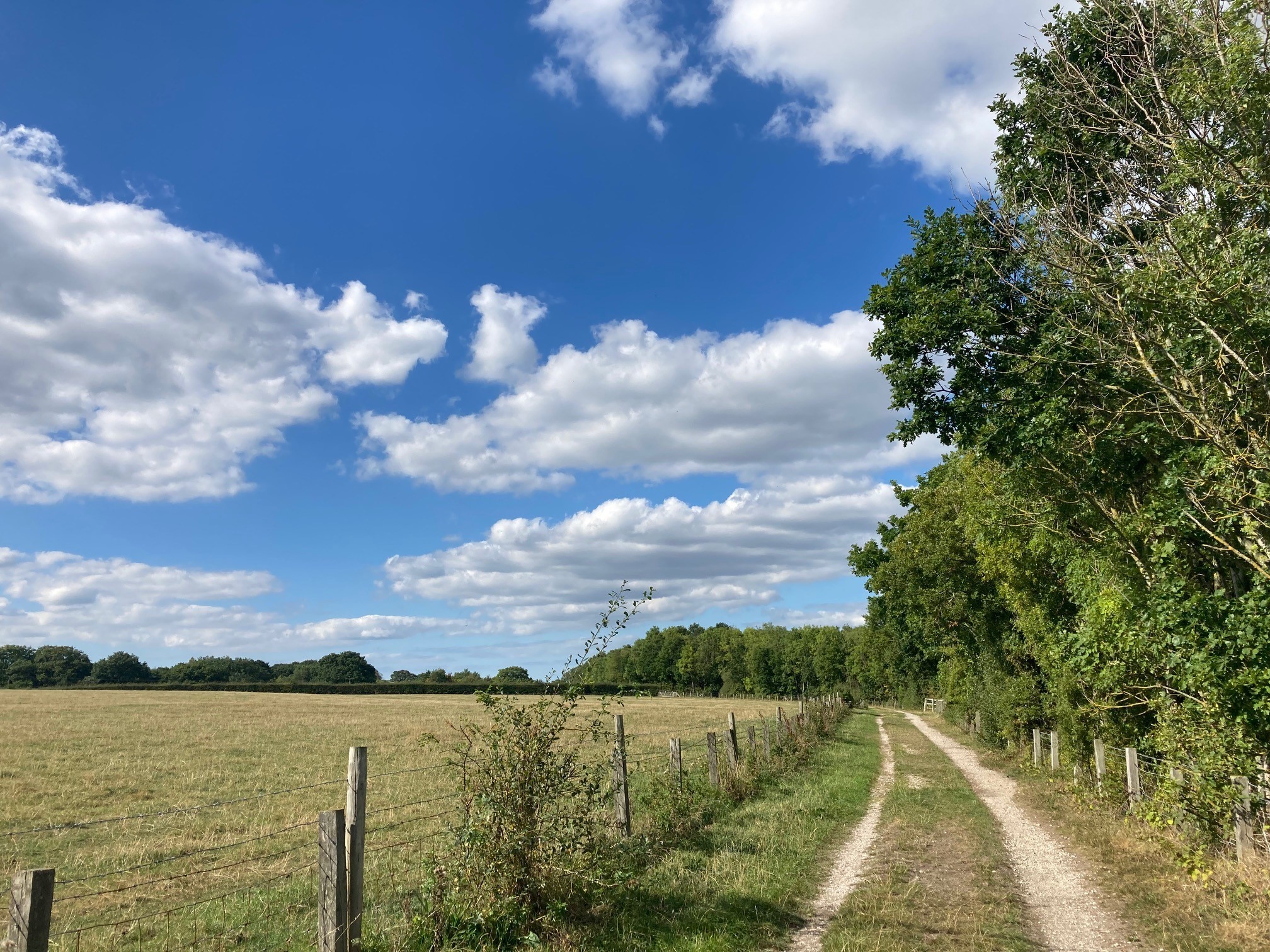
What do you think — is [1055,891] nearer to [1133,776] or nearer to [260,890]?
[1133,776]

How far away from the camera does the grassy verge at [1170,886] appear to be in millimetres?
8250

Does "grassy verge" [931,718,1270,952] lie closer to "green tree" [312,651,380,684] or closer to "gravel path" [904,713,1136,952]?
"gravel path" [904,713,1136,952]

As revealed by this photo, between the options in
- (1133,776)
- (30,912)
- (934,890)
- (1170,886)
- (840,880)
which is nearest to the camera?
(30,912)

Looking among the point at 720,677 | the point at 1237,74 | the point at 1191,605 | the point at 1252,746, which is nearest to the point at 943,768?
the point at 1252,746

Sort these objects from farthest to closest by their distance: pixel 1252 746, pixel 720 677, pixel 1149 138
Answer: pixel 720 677
pixel 1149 138
pixel 1252 746

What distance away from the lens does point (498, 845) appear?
312 inches

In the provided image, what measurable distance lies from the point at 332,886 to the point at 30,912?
2491 millimetres

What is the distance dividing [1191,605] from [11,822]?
70.8 ft

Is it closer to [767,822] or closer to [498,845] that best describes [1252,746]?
[767,822]

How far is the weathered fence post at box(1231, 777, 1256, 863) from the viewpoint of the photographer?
10.0 m

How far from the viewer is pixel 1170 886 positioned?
398 inches

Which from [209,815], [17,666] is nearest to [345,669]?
[17,666]

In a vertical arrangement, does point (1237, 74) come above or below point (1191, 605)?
above

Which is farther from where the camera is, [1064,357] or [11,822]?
[11,822]
